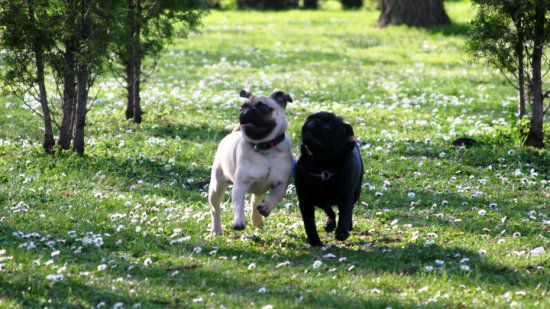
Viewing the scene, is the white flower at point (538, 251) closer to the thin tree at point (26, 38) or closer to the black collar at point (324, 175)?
the black collar at point (324, 175)

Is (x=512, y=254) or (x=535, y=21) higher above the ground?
(x=535, y=21)

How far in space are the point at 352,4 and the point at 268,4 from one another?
15.3 ft

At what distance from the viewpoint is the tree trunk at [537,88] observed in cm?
1380

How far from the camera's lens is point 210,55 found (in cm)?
2781

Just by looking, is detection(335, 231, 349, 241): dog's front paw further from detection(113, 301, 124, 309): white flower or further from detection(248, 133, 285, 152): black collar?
detection(113, 301, 124, 309): white flower

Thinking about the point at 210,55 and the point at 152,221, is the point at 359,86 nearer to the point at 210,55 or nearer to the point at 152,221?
the point at 210,55

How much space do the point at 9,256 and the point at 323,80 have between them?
14619mm


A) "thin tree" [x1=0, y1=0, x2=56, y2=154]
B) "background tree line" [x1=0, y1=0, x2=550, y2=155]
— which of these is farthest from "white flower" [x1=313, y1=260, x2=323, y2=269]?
"thin tree" [x1=0, y1=0, x2=56, y2=154]

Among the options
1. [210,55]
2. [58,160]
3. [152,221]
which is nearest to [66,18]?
[58,160]

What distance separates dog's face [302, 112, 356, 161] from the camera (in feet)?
27.6

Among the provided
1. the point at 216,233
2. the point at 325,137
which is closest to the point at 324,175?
the point at 325,137

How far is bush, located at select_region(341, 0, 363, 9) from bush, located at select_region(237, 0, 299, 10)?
271 cm

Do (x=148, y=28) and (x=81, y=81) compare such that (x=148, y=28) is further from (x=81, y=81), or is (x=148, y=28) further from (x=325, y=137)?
(x=325, y=137)

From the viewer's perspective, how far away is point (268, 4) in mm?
47094
